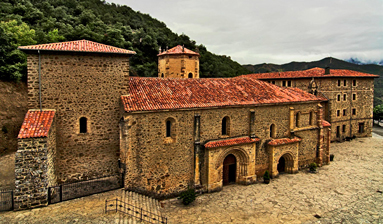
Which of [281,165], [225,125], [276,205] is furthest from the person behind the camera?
[281,165]

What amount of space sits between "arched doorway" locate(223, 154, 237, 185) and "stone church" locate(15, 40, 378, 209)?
83 mm

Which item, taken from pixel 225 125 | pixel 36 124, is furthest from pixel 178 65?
pixel 36 124

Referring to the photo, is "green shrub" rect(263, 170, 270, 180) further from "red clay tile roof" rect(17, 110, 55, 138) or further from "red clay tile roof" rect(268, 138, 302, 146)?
"red clay tile roof" rect(17, 110, 55, 138)

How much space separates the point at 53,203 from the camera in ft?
41.9

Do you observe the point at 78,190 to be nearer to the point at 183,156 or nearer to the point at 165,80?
the point at 183,156

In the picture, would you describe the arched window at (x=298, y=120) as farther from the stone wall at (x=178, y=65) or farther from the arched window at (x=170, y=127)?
the arched window at (x=170, y=127)

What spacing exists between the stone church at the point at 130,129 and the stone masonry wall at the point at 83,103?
6 centimetres

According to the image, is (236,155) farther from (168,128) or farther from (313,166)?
(313,166)

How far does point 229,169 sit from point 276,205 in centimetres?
471

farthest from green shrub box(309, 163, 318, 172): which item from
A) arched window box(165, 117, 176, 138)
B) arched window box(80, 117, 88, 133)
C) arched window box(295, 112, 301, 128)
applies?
arched window box(80, 117, 88, 133)

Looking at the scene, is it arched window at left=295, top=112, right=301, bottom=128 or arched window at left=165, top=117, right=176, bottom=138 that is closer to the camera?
arched window at left=165, top=117, right=176, bottom=138

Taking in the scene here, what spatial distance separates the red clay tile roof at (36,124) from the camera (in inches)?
479

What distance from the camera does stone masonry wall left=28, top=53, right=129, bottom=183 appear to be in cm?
1398

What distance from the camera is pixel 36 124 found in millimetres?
12797
